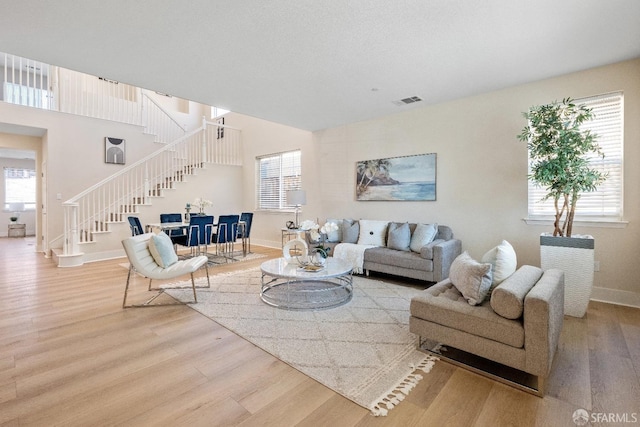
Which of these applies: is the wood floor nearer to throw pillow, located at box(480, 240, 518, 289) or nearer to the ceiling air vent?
throw pillow, located at box(480, 240, 518, 289)

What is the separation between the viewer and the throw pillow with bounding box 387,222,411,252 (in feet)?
14.8

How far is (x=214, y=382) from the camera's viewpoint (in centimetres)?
194

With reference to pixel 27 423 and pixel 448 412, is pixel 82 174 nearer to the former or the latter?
pixel 27 423

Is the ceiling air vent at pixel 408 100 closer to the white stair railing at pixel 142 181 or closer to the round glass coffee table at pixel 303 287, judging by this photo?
the round glass coffee table at pixel 303 287

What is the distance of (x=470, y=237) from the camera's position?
4.55 meters

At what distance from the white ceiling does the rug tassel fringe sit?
9.35ft

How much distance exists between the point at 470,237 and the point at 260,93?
12.8 ft

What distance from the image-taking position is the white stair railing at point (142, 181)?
5.61m

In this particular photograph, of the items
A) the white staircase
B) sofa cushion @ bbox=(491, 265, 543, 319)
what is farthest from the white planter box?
the white staircase

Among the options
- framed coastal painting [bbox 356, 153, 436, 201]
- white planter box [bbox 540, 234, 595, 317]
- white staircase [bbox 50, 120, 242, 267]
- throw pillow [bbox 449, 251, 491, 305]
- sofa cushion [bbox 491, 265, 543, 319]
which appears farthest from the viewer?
white staircase [bbox 50, 120, 242, 267]

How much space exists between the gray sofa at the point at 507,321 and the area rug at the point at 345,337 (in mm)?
322

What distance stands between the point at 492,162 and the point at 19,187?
14.2 meters

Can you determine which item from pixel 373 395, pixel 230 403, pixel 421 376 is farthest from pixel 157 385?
pixel 421 376

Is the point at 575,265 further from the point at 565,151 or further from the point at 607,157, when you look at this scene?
the point at 607,157
